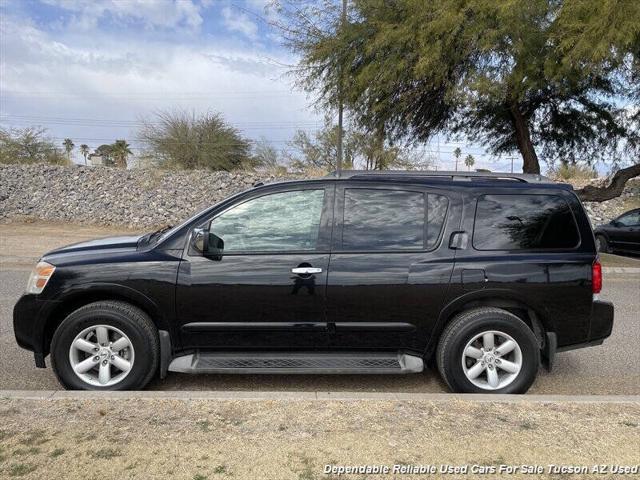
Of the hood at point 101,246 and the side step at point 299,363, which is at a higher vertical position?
the hood at point 101,246

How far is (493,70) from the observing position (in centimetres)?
1260

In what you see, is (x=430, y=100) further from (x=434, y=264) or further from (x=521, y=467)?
(x=521, y=467)

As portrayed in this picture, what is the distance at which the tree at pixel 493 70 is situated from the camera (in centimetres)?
1113

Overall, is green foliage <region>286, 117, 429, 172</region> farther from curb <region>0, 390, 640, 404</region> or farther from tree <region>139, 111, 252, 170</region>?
curb <region>0, 390, 640, 404</region>

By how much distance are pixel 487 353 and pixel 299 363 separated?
1.54 m

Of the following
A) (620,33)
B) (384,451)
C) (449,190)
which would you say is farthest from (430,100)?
(384,451)

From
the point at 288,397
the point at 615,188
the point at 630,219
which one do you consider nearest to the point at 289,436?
the point at 288,397

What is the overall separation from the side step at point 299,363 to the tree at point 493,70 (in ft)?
28.4

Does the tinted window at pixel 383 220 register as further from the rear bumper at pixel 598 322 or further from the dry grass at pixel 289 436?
the rear bumper at pixel 598 322

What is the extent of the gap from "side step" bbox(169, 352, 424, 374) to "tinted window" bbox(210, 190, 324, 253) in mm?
879

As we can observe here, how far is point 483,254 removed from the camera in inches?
184

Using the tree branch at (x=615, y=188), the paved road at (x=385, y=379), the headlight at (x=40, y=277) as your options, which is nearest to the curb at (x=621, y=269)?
the tree branch at (x=615, y=188)

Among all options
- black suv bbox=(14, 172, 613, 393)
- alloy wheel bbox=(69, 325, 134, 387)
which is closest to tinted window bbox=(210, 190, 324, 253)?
black suv bbox=(14, 172, 613, 393)

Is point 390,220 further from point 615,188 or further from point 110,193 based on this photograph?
point 110,193
